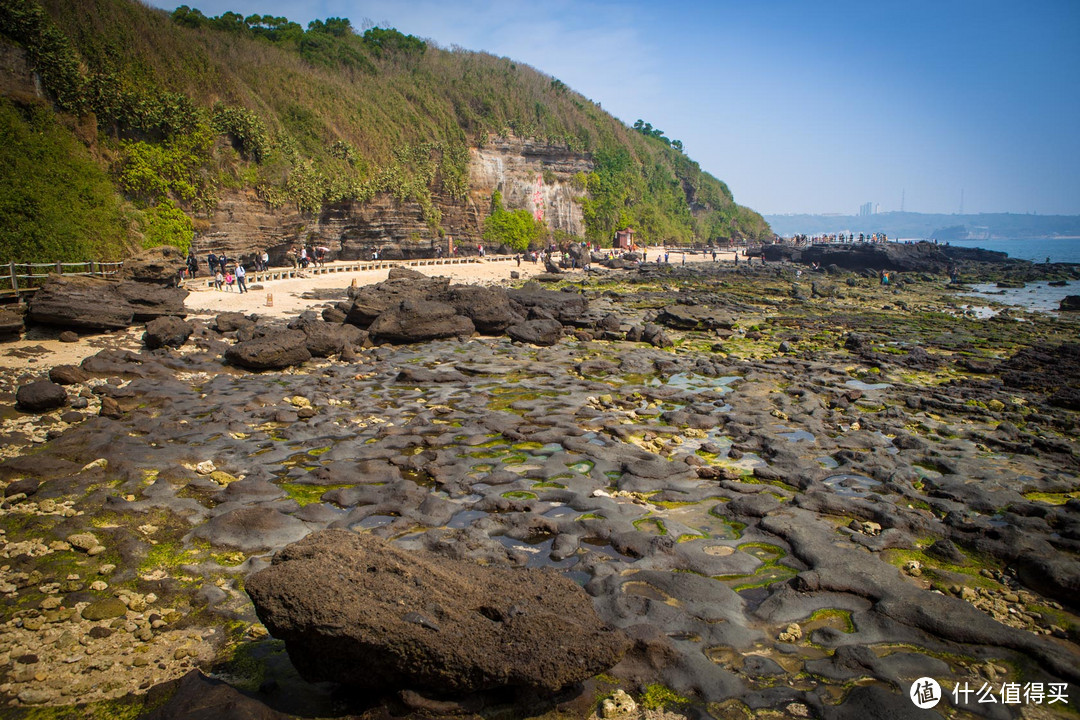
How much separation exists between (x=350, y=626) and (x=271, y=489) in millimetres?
4878

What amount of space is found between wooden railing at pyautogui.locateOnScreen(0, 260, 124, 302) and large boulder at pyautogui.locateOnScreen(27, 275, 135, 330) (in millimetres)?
937

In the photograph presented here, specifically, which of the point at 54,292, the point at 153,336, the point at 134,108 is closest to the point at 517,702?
the point at 153,336

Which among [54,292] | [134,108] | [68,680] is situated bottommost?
[68,680]

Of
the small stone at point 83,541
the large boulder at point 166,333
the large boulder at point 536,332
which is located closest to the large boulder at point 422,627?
the small stone at point 83,541

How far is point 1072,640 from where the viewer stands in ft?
18.9

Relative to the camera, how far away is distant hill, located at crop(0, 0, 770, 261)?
25000 mm

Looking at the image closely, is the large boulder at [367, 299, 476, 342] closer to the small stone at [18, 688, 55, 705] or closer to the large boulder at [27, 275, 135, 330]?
the large boulder at [27, 275, 135, 330]

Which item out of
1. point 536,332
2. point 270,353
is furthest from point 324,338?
point 536,332

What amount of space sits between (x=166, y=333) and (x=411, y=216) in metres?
36.0

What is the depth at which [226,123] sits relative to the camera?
35938mm

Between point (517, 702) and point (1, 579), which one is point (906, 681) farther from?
point (1, 579)

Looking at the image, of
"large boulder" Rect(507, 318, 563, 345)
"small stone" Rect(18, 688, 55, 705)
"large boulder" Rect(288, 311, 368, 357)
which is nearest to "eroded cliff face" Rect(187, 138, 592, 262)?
"large boulder" Rect(288, 311, 368, 357)

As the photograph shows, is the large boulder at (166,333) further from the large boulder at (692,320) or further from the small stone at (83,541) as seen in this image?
the large boulder at (692,320)

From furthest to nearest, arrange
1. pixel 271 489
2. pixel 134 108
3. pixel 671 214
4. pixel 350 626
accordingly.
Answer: pixel 671 214, pixel 134 108, pixel 271 489, pixel 350 626
